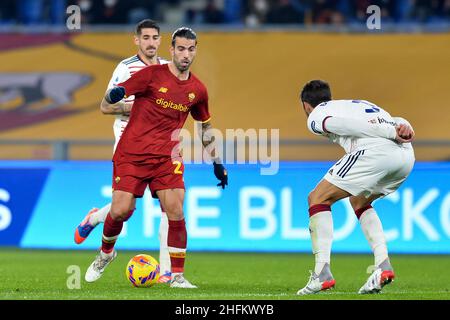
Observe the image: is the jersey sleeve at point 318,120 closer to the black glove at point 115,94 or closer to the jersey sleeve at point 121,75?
the black glove at point 115,94

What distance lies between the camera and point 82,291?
9.05 meters

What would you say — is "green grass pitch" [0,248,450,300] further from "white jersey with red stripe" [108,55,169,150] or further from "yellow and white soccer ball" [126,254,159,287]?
"white jersey with red stripe" [108,55,169,150]

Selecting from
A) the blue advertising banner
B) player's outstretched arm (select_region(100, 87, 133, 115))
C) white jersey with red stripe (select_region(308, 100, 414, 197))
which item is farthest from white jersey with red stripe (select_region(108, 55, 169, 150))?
the blue advertising banner

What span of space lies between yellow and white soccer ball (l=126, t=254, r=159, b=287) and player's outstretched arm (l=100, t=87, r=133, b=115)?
1264 mm

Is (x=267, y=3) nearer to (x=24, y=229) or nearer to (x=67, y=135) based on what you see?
(x=67, y=135)

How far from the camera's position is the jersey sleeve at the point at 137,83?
9.38 metres

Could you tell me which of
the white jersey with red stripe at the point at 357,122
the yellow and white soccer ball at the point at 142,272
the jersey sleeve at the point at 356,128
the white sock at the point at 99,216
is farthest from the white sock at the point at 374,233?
the white sock at the point at 99,216

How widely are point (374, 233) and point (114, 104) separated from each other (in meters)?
2.44

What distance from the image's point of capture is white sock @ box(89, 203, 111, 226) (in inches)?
420

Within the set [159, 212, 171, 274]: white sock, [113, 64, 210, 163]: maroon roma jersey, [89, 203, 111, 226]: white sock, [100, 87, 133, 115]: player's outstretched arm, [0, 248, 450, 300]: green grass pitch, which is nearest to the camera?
[0, 248, 450, 300]: green grass pitch

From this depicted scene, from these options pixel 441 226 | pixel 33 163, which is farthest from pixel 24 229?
pixel 441 226

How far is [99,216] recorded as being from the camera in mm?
10719

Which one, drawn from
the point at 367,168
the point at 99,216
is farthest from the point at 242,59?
the point at 367,168

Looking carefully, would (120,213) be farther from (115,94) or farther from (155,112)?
(115,94)
